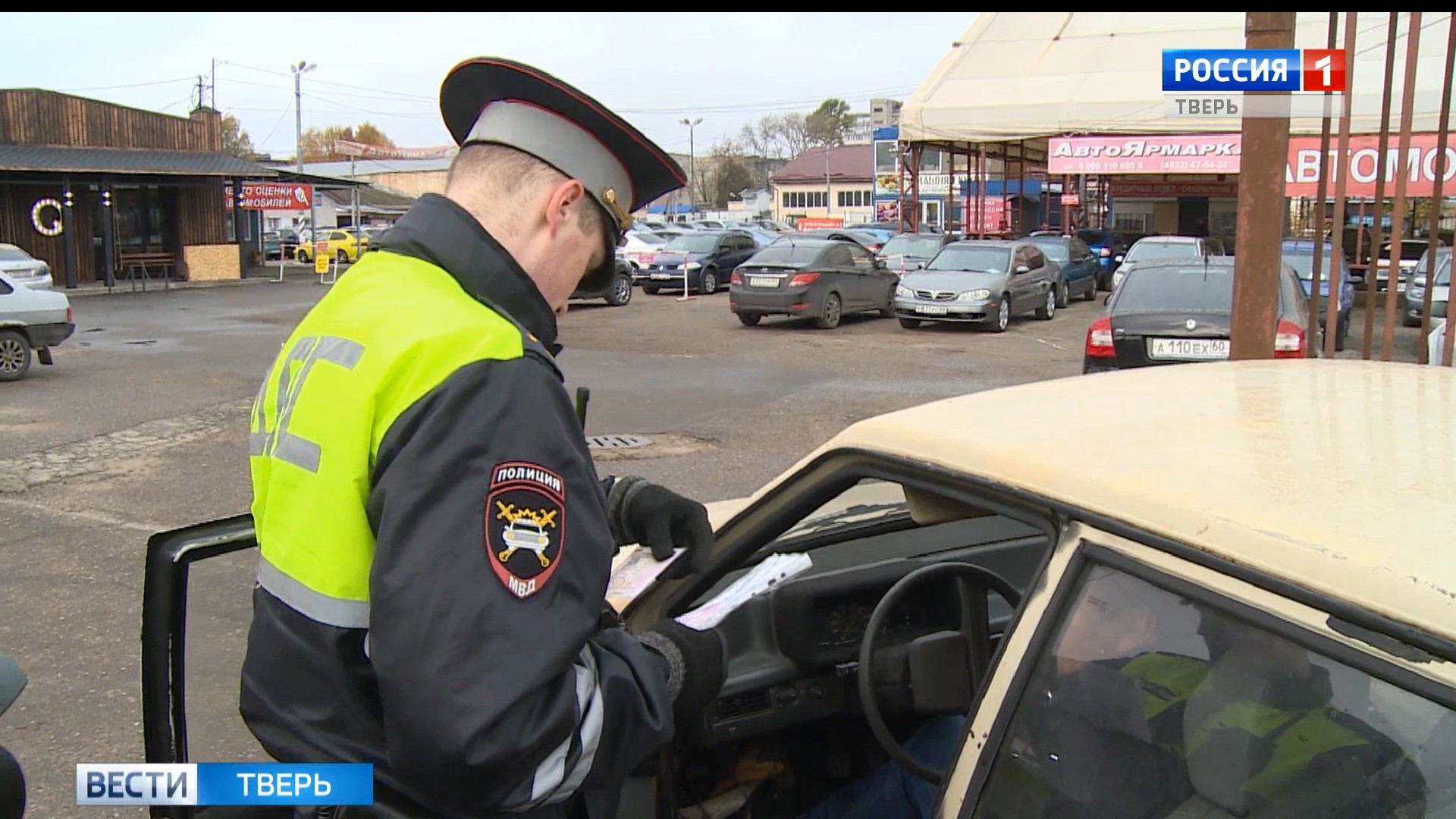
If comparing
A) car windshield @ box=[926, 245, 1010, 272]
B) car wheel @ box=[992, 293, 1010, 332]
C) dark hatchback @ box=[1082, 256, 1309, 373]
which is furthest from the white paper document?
A: car windshield @ box=[926, 245, 1010, 272]

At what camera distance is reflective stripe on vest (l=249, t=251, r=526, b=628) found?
1516 millimetres

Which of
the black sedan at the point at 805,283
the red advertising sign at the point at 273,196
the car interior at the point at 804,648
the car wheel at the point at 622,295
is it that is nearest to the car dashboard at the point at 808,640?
the car interior at the point at 804,648

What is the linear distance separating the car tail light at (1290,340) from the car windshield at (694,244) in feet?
57.1

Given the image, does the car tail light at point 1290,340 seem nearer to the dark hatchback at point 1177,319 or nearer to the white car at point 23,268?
the dark hatchback at point 1177,319

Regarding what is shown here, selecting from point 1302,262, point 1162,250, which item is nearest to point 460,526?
point 1302,262

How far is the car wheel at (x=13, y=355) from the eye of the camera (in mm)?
12508

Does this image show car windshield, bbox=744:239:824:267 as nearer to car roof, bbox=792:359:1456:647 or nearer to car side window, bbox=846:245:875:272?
car side window, bbox=846:245:875:272

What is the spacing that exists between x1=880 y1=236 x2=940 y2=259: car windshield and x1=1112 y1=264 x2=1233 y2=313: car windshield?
43.7 ft

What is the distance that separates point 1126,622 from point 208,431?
9.94 metres

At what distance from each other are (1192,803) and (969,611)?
28.9 inches

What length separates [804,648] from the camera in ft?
7.92

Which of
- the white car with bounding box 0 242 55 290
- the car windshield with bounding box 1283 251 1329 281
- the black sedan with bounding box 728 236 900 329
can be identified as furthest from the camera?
the white car with bounding box 0 242 55 290

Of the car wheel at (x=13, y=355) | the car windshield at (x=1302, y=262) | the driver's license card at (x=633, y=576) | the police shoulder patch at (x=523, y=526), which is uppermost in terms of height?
the car windshield at (x=1302, y=262)


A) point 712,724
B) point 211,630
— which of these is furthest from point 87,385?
point 712,724
